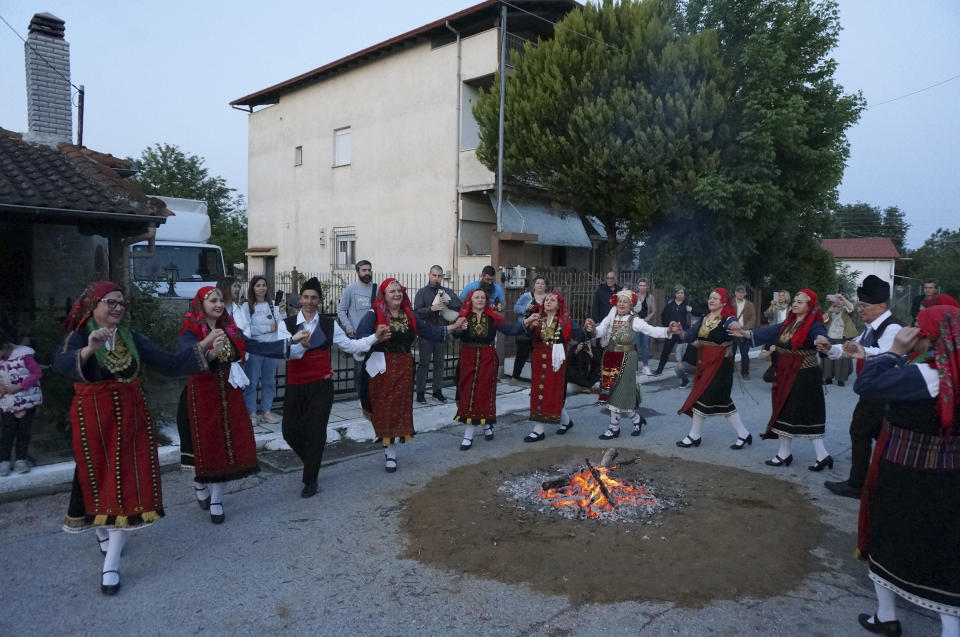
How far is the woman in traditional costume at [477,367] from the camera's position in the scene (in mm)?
7320

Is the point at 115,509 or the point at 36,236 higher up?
the point at 36,236

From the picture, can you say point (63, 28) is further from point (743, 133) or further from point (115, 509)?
point (743, 133)

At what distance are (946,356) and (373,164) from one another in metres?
17.9

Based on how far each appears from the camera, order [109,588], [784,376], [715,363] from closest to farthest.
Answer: [109,588] → [784,376] → [715,363]

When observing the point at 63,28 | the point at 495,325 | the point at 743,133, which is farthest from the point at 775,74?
the point at 63,28

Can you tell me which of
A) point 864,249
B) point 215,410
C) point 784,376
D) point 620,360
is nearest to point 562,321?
point 620,360

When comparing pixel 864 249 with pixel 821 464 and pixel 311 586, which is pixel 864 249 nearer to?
pixel 821 464

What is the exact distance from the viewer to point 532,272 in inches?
525

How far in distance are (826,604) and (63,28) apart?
12109mm

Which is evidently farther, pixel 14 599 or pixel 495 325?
pixel 495 325

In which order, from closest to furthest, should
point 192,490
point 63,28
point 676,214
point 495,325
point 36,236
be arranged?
point 192,490
point 495,325
point 36,236
point 63,28
point 676,214

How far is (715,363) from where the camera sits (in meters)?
7.20

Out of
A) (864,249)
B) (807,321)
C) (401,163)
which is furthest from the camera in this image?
(864,249)

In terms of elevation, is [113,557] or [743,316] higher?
[743,316]
